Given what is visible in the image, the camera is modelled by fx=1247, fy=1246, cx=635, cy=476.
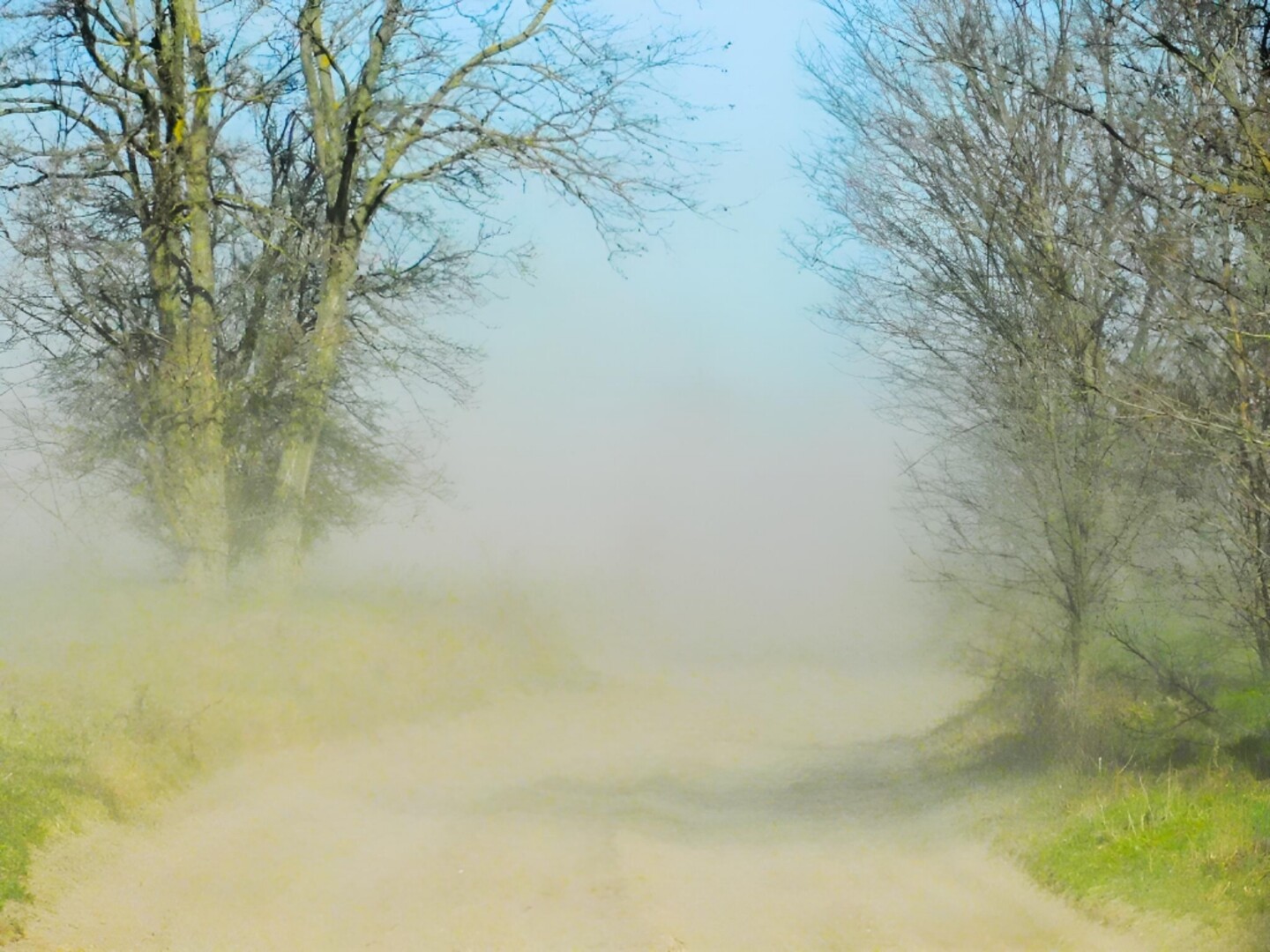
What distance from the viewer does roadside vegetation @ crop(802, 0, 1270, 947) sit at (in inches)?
301

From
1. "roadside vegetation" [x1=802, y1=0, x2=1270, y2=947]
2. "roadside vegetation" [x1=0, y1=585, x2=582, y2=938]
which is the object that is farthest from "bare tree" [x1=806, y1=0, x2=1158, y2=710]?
"roadside vegetation" [x1=0, y1=585, x2=582, y2=938]

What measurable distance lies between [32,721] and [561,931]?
6.00 m

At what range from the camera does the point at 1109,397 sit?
7.63 m

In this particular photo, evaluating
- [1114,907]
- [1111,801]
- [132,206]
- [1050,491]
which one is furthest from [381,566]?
[1114,907]

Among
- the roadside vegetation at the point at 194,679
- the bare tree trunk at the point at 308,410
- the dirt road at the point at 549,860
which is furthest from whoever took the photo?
the bare tree trunk at the point at 308,410

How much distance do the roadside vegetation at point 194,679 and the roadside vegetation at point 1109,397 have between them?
21.8ft

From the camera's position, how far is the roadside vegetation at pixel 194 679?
30.9 feet

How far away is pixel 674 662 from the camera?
22422mm

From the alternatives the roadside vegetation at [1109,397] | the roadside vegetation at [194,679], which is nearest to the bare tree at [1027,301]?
the roadside vegetation at [1109,397]

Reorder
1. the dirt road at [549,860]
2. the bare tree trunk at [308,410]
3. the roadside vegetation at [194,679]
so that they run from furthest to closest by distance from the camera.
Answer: the bare tree trunk at [308,410] → the roadside vegetation at [194,679] → the dirt road at [549,860]

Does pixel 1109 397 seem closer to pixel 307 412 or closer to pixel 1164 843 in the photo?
pixel 1164 843

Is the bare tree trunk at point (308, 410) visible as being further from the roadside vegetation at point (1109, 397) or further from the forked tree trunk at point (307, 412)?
the roadside vegetation at point (1109, 397)

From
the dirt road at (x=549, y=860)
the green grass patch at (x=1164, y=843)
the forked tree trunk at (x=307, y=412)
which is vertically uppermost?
the forked tree trunk at (x=307, y=412)

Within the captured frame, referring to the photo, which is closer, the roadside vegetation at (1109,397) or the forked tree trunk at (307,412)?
the roadside vegetation at (1109,397)
